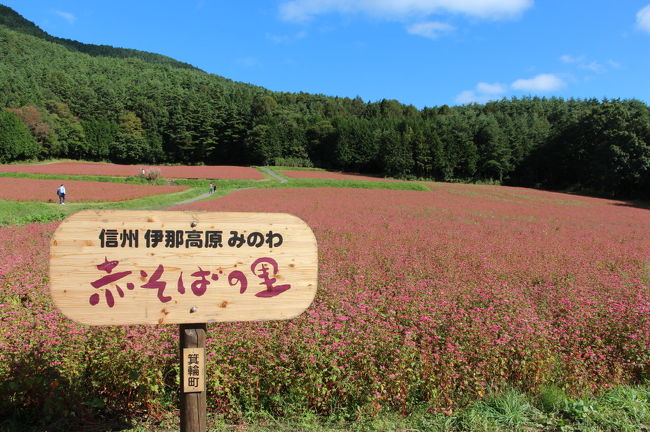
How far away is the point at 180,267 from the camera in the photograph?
102 inches

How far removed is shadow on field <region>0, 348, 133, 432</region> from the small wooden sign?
133cm

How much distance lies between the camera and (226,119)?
307 ft

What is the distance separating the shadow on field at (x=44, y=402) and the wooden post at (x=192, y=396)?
1193mm

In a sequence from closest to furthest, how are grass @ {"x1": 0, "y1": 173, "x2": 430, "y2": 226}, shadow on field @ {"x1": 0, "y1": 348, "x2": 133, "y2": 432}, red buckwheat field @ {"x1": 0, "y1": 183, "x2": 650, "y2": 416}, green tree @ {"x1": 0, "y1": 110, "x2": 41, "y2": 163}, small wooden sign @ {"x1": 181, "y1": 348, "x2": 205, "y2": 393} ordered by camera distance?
small wooden sign @ {"x1": 181, "y1": 348, "x2": 205, "y2": 393}
shadow on field @ {"x1": 0, "y1": 348, "x2": 133, "y2": 432}
red buckwheat field @ {"x1": 0, "y1": 183, "x2": 650, "y2": 416}
grass @ {"x1": 0, "y1": 173, "x2": 430, "y2": 226}
green tree @ {"x1": 0, "y1": 110, "x2": 41, "y2": 163}

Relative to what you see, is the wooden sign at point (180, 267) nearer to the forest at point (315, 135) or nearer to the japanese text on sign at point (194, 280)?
the japanese text on sign at point (194, 280)

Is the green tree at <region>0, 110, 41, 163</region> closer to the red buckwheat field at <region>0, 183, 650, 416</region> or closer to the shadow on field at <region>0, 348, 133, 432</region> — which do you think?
the red buckwheat field at <region>0, 183, 650, 416</region>

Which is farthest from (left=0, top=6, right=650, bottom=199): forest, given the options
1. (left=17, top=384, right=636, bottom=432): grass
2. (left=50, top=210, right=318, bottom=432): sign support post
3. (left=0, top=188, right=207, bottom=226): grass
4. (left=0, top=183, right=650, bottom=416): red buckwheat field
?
(left=50, top=210, right=318, bottom=432): sign support post

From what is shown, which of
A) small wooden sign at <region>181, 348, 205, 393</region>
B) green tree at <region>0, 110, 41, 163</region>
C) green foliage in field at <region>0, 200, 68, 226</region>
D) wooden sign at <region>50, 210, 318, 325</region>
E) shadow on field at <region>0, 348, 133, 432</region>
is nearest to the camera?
wooden sign at <region>50, 210, 318, 325</region>

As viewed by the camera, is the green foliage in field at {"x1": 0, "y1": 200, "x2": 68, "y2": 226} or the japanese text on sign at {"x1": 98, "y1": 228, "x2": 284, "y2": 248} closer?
the japanese text on sign at {"x1": 98, "y1": 228, "x2": 284, "y2": 248}

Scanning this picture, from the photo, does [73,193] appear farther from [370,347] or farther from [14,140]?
[14,140]

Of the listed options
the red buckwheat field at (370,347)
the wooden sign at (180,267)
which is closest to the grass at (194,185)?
the red buckwheat field at (370,347)

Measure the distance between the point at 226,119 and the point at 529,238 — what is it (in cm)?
8882

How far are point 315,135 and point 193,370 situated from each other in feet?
297

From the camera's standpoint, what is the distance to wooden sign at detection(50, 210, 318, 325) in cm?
247
